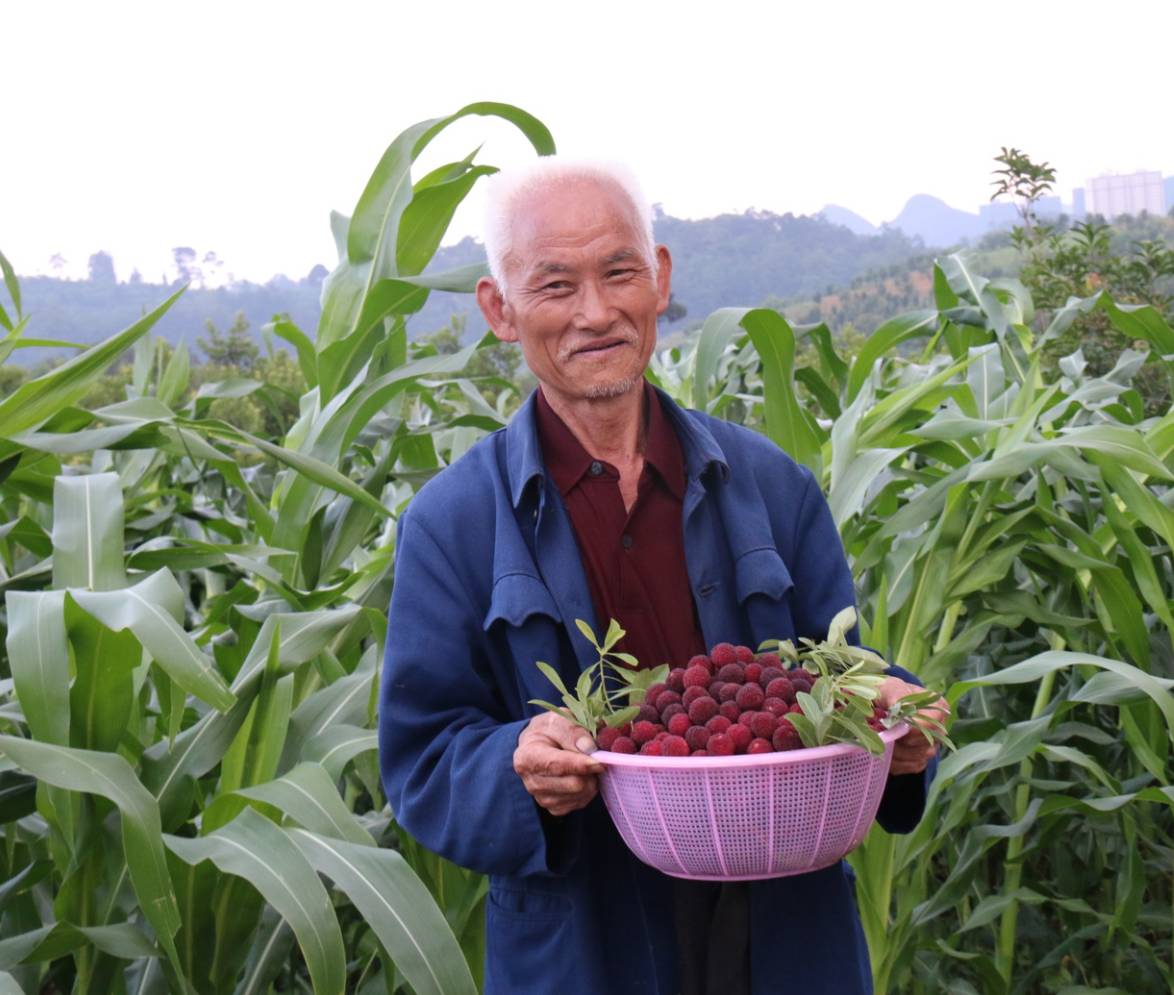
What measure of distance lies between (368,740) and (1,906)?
0.53 metres

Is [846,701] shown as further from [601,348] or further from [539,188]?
[539,188]

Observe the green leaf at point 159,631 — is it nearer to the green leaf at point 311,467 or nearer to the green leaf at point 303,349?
the green leaf at point 311,467

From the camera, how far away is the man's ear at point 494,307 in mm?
1314

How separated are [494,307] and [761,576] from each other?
36 centimetres

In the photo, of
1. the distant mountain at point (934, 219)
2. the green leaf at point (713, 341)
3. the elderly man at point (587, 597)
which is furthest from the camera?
the distant mountain at point (934, 219)

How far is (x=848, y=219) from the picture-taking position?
88.3ft

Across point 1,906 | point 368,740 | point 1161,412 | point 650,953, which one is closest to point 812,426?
point 368,740

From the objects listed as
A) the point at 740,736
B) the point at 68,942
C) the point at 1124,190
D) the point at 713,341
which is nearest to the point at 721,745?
the point at 740,736

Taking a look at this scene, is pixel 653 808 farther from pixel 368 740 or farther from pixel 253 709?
pixel 253 709

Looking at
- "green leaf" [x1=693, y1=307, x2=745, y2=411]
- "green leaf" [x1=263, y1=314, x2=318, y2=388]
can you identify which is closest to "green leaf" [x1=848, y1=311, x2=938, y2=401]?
"green leaf" [x1=693, y1=307, x2=745, y2=411]

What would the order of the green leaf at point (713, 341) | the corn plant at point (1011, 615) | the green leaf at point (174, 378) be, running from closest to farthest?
the corn plant at point (1011, 615) < the green leaf at point (713, 341) < the green leaf at point (174, 378)

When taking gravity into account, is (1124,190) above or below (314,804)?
above

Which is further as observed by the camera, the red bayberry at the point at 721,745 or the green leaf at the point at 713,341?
the green leaf at the point at 713,341

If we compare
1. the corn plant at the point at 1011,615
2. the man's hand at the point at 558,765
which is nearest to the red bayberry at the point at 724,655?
the man's hand at the point at 558,765
